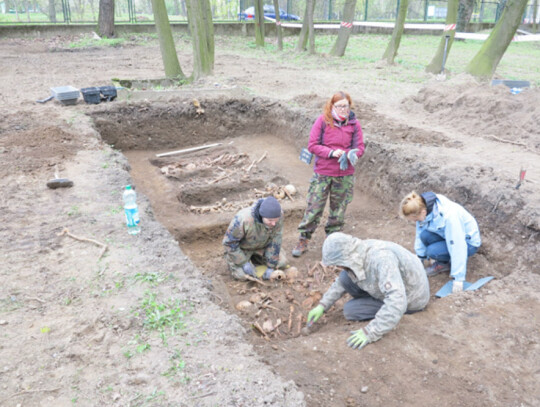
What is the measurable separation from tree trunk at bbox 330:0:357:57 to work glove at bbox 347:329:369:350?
595 inches

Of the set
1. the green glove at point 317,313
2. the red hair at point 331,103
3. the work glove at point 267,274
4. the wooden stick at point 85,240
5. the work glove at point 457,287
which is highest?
the red hair at point 331,103

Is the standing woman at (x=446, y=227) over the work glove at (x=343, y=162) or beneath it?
beneath

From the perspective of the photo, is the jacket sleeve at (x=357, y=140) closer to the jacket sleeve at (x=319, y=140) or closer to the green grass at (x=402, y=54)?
the jacket sleeve at (x=319, y=140)

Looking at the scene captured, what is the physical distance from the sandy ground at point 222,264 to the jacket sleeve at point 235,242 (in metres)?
0.33

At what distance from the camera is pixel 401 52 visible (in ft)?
59.9

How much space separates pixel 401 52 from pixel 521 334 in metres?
16.9

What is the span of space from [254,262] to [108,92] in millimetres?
6705

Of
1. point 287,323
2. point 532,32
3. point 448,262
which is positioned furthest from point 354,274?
point 532,32

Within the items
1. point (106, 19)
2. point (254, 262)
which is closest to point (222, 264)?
point (254, 262)

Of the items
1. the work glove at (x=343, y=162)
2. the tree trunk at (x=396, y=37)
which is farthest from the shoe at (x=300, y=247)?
the tree trunk at (x=396, y=37)

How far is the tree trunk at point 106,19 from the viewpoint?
2077 cm

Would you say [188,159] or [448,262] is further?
[188,159]

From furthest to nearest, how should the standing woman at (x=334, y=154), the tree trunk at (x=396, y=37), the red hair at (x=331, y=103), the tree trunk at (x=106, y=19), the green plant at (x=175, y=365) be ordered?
1. the tree trunk at (x=106, y=19)
2. the tree trunk at (x=396, y=37)
3. the standing woman at (x=334, y=154)
4. the red hair at (x=331, y=103)
5. the green plant at (x=175, y=365)

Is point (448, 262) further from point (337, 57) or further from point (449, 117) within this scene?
point (337, 57)
